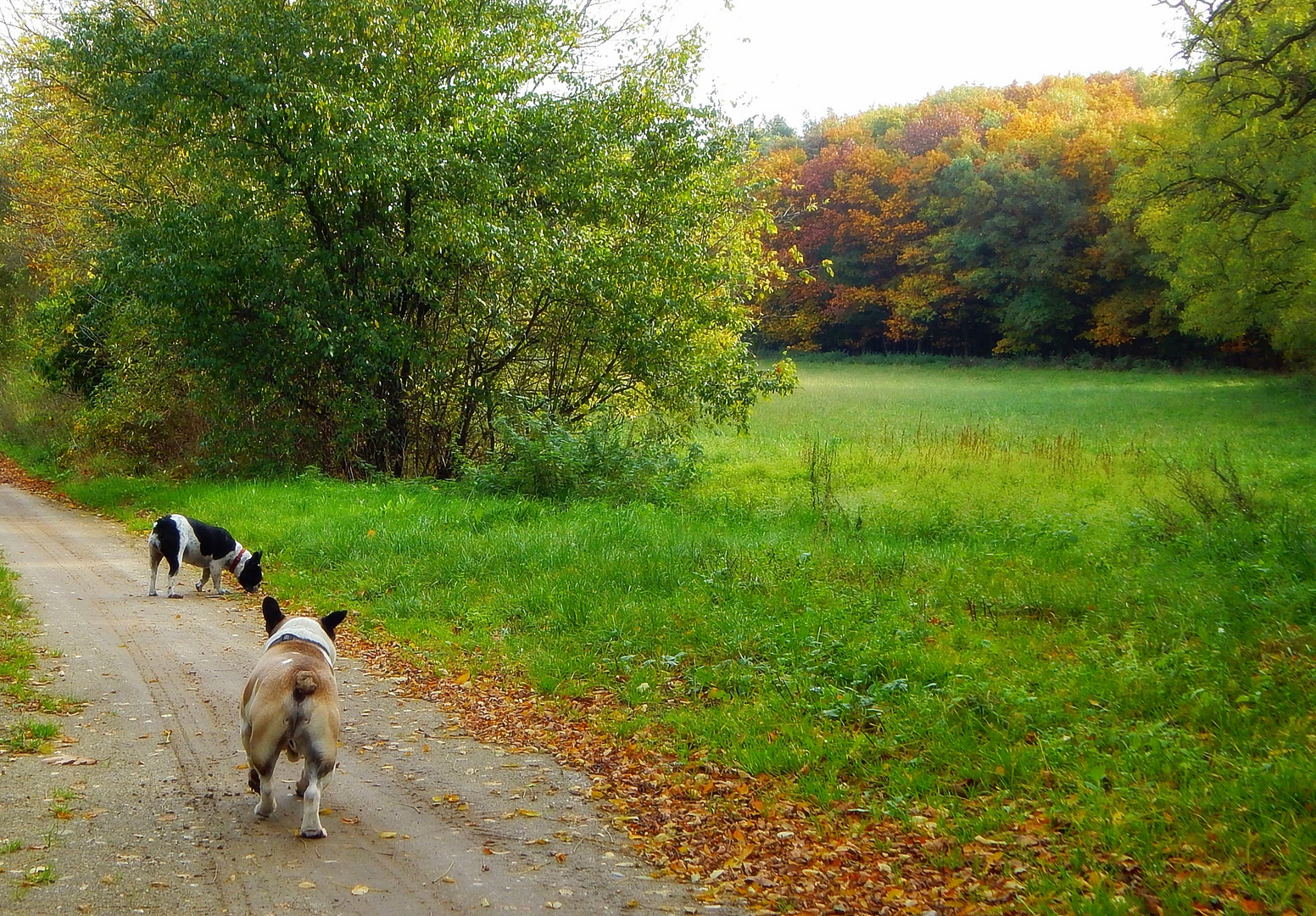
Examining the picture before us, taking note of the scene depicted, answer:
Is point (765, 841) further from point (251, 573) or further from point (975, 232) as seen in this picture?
point (975, 232)

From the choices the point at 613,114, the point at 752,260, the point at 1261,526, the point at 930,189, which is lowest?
the point at 1261,526

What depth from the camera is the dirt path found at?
4.71 m

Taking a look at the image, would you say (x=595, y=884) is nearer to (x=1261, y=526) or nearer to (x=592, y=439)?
(x=1261, y=526)

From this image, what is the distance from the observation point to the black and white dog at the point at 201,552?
11.3 m

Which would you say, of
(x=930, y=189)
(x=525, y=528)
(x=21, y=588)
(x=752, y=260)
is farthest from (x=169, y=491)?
(x=930, y=189)

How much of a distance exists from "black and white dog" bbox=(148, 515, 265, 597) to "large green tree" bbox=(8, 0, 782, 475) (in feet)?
21.1

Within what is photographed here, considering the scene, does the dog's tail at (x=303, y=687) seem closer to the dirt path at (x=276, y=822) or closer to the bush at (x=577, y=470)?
the dirt path at (x=276, y=822)

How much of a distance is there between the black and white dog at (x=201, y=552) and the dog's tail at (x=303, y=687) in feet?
22.4

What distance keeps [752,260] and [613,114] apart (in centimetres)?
478

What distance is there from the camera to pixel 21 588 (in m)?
11.5

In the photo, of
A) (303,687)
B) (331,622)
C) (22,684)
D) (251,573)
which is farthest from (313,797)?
(251,573)

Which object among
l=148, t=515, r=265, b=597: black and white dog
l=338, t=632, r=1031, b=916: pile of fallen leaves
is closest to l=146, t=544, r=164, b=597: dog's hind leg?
l=148, t=515, r=265, b=597: black and white dog

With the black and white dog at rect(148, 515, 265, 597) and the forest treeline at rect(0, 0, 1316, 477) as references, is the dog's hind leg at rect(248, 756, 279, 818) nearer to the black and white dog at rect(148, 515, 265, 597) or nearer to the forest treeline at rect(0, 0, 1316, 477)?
the black and white dog at rect(148, 515, 265, 597)

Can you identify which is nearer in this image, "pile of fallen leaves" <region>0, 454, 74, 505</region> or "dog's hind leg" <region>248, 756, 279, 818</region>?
"dog's hind leg" <region>248, 756, 279, 818</region>
